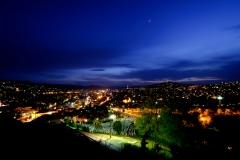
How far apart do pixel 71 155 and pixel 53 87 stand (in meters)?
192

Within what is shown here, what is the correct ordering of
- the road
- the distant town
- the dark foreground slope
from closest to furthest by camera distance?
the dark foreground slope → the road → the distant town

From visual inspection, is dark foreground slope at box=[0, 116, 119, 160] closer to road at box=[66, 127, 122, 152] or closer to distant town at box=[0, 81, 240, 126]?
road at box=[66, 127, 122, 152]

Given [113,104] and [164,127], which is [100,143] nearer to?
[164,127]

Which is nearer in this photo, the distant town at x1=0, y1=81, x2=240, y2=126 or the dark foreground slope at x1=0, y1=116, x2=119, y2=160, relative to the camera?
the dark foreground slope at x1=0, y1=116, x2=119, y2=160

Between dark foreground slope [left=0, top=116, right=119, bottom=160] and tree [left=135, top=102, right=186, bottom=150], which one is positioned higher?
dark foreground slope [left=0, top=116, right=119, bottom=160]

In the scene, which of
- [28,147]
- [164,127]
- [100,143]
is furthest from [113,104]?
[28,147]

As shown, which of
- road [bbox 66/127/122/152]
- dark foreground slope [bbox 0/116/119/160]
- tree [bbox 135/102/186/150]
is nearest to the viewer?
dark foreground slope [bbox 0/116/119/160]

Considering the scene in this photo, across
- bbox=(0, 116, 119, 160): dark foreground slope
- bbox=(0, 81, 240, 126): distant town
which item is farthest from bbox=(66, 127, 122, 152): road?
bbox=(0, 81, 240, 126): distant town

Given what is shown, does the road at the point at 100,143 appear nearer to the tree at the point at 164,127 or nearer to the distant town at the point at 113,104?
the tree at the point at 164,127

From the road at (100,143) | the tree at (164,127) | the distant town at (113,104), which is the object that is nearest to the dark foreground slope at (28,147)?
the road at (100,143)

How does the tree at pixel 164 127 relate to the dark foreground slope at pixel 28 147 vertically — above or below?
below

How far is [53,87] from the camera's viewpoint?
A: 18950 centimetres

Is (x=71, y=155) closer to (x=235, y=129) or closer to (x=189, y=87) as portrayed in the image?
(x=235, y=129)

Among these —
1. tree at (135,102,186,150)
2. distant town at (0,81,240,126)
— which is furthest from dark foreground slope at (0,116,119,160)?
tree at (135,102,186,150)
